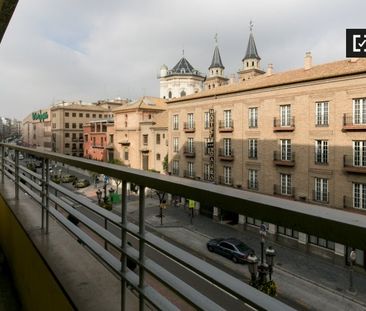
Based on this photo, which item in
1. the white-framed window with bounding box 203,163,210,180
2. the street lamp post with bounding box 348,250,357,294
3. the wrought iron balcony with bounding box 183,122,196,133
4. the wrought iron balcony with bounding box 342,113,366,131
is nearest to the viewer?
the street lamp post with bounding box 348,250,357,294

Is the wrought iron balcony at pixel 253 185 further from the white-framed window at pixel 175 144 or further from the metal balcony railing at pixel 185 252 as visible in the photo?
the metal balcony railing at pixel 185 252

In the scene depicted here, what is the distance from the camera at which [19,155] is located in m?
5.30

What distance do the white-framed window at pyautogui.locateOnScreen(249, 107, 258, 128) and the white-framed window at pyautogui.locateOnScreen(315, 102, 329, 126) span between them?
503 centimetres

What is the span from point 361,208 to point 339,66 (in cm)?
923

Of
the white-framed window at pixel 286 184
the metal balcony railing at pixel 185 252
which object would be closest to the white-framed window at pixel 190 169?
the white-framed window at pixel 286 184

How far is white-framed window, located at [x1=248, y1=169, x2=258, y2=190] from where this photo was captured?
25.6 metres

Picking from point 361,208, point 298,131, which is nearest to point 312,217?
point 361,208

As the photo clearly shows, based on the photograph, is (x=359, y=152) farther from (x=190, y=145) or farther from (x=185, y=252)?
(x=185, y=252)

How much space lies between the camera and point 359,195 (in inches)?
763

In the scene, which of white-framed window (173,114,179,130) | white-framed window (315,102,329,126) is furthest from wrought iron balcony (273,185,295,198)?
white-framed window (173,114,179,130)

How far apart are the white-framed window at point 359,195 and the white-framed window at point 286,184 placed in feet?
14.3

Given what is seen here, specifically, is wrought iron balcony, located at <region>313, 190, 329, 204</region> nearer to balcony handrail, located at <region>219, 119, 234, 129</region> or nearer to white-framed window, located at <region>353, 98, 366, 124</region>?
white-framed window, located at <region>353, 98, 366, 124</region>

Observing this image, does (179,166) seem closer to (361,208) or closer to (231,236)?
(361,208)

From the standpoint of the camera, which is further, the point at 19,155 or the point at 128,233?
the point at 19,155
